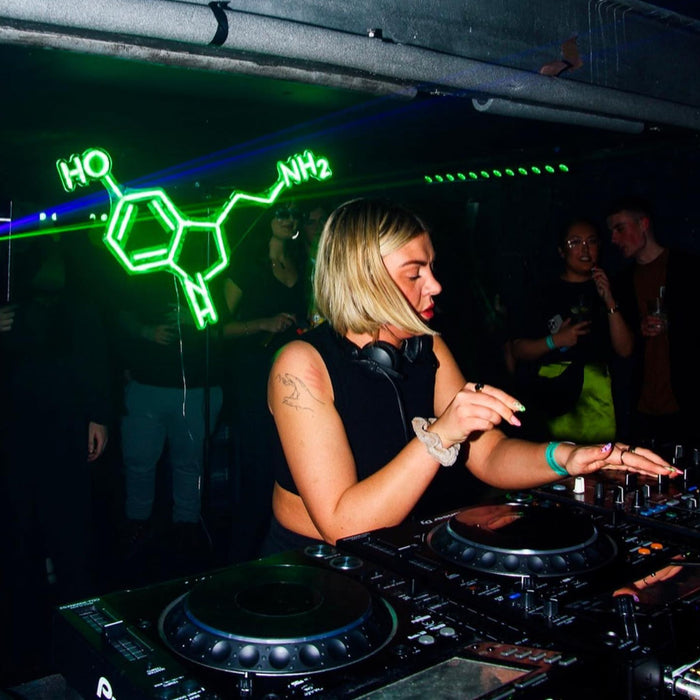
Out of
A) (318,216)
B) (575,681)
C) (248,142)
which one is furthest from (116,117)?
(575,681)

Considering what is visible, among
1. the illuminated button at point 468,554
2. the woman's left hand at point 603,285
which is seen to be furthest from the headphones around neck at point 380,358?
the woman's left hand at point 603,285

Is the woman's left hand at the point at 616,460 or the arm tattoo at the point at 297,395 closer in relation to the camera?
the woman's left hand at the point at 616,460

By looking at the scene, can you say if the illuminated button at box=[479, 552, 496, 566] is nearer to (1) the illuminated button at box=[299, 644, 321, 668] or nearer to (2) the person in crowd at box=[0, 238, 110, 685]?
(1) the illuminated button at box=[299, 644, 321, 668]

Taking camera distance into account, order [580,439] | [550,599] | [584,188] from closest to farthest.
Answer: [550,599] → [580,439] → [584,188]

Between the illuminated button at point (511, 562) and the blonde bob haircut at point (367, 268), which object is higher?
the blonde bob haircut at point (367, 268)

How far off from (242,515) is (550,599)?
346 cm

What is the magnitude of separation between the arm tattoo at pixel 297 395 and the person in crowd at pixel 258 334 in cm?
250

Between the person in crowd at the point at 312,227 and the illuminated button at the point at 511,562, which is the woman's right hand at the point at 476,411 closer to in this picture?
the illuminated button at the point at 511,562

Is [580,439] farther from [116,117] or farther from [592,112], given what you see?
[116,117]

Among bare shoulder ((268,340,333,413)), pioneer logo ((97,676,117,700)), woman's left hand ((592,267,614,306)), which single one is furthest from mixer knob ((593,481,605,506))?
woman's left hand ((592,267,614,306))

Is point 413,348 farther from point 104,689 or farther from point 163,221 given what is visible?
point 163,221

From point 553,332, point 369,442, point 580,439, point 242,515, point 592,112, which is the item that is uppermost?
point 592,112

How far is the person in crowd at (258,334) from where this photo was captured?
168 inches

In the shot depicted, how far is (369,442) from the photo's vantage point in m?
1.88
